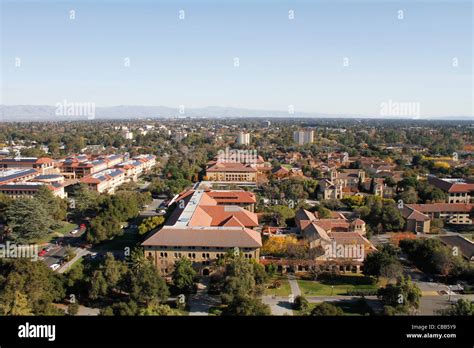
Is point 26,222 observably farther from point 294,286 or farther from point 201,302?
point 294,286

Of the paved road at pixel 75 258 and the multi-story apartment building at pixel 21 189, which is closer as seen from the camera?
the paved road at pixel 75 258

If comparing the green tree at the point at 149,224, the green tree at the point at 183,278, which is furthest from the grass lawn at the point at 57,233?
the green tree at the point at 183,278

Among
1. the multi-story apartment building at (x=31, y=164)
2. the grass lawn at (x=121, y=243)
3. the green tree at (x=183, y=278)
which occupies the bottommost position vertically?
the grass lawn at (x=121, y=243)

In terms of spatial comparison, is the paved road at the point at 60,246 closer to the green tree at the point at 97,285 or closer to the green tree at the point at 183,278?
the green tree at the point at 97,285

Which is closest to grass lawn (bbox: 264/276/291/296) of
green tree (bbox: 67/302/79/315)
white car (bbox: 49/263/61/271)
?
green tree (bbox: 67/302/79/315)

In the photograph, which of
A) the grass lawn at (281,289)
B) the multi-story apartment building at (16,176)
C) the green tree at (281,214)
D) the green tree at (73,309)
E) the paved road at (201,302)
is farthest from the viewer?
the multi-story apartment building at (16,176)

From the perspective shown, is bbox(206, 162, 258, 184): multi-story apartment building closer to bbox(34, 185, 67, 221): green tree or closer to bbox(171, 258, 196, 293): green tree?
bbox(34, 185, 67, 221): green tree
